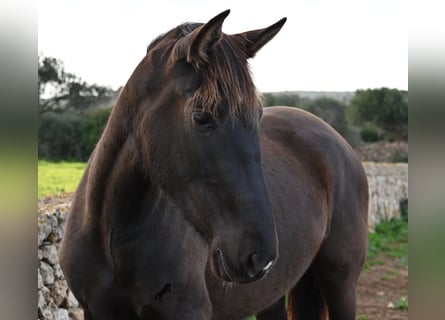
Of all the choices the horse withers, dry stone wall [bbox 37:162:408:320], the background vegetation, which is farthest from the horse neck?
the background vegetation

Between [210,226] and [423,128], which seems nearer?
[423,128]

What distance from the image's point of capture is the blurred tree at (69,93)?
2209cm

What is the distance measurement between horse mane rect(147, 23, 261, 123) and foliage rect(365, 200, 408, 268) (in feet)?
26.0

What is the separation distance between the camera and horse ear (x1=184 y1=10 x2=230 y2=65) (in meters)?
1.79

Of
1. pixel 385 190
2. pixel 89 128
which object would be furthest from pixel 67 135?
pixel 385 190

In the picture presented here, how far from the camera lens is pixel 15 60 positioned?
0.84 m

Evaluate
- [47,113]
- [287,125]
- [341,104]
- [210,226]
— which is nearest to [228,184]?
[210,226]

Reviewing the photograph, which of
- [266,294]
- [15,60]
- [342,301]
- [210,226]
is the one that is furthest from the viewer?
[342,301]

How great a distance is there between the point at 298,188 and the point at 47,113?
2003cm

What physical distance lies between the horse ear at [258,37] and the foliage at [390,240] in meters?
7.76

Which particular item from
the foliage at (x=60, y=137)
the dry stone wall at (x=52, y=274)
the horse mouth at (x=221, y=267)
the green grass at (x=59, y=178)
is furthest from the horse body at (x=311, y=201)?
the foliage at (x=60, y=137)

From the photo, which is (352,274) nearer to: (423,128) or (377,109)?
(423,128)

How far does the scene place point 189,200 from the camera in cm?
195

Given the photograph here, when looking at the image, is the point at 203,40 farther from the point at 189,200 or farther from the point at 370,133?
the point at 370,133
